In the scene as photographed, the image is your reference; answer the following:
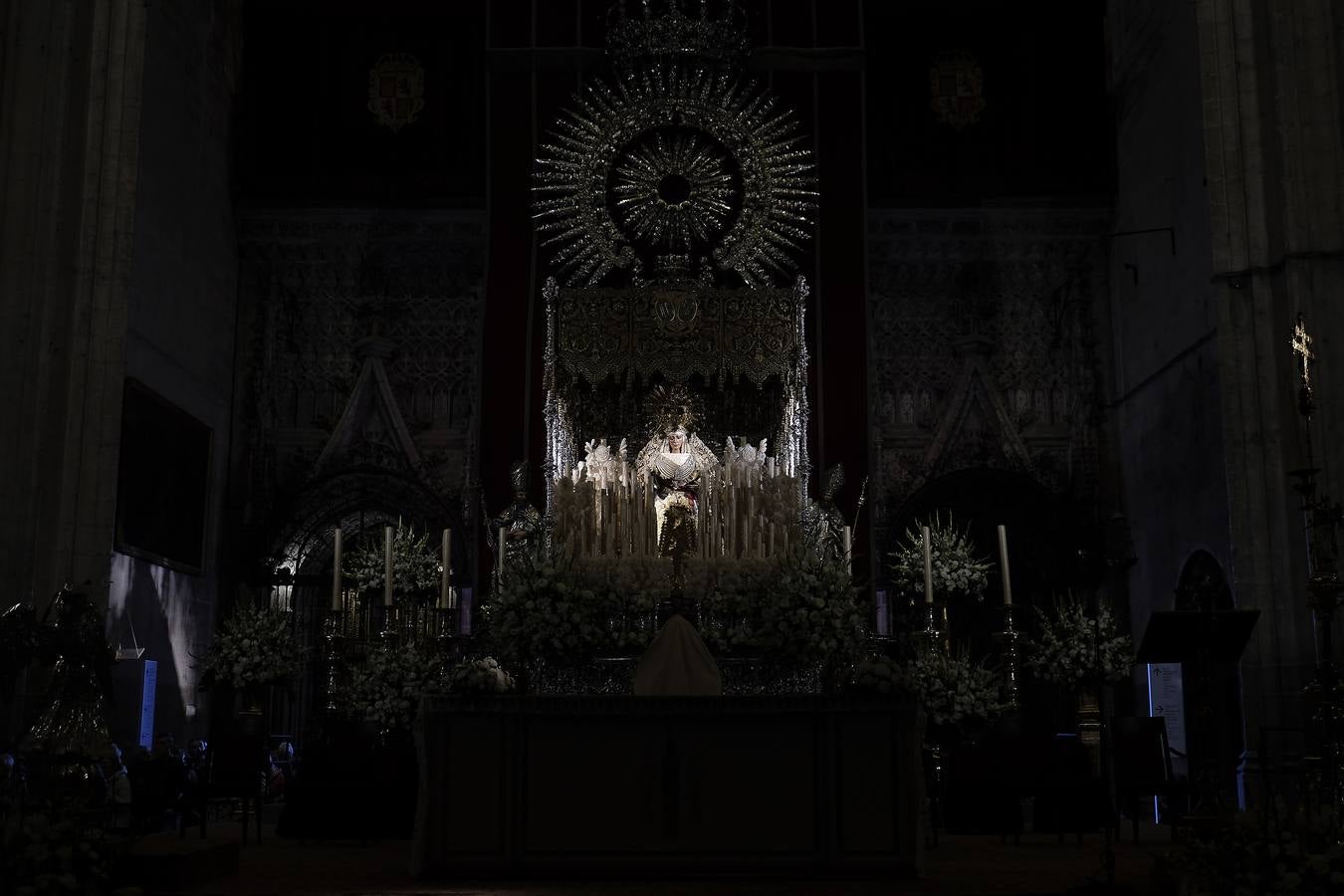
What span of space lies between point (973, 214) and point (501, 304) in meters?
6.30

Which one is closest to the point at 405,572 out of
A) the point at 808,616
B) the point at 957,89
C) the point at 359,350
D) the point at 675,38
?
the point at 359,350

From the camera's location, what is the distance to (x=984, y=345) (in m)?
16.7

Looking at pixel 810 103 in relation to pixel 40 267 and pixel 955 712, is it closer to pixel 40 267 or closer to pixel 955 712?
pixel 955 712

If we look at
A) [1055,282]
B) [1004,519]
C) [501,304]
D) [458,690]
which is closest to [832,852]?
[458,690]

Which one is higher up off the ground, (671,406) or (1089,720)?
(671,406)

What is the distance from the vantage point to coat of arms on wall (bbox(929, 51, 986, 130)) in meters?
17.3

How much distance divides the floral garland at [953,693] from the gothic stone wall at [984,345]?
17.2 feet

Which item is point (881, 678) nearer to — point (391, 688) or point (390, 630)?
point (390, 630)

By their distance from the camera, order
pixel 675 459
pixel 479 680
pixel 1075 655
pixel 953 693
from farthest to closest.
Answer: pixel 1075 655 → pixel 675 459 → pixel 953 693 → pixel 479 680

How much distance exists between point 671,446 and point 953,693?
3.19 m

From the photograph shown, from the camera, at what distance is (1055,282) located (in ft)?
55.8

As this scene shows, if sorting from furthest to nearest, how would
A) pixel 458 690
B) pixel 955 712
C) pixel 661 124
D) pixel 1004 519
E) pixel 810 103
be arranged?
pixel 1004 519 → pixel 810 103 → pixel 661 124 → pixel 955 712 → pixel 458 690

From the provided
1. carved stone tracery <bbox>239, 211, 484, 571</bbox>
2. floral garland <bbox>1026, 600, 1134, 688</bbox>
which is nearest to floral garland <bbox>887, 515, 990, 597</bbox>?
floral garland <bbox>1026, 600, 1134, 688</bbox>

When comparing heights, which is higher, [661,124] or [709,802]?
[661,124]
